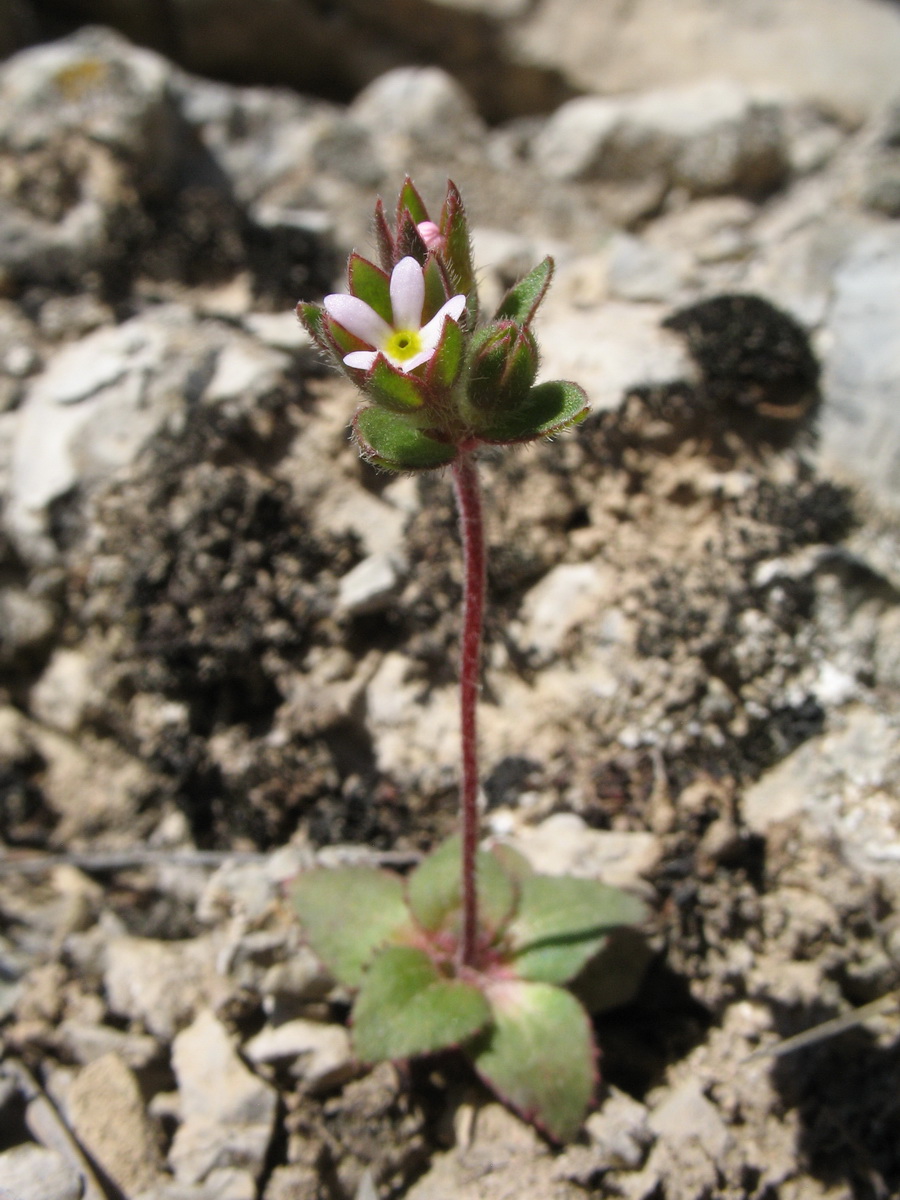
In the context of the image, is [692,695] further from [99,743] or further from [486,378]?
[99,743]

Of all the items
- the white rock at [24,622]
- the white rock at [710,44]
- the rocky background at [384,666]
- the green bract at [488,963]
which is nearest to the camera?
the green bract at [488,963]

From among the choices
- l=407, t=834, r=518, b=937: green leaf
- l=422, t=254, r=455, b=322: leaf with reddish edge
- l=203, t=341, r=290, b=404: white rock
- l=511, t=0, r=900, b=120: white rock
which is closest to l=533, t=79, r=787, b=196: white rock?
l=511, t=0, r=900, b=120: white rock

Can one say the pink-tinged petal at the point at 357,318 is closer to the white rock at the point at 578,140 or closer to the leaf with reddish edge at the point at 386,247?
the leaf with reddish edge at the point at 386,247

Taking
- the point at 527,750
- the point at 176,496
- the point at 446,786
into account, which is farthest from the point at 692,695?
the point at 176,496

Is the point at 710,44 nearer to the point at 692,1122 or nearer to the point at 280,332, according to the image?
the point at 280,332

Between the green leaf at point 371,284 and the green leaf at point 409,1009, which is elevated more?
the green leaf at point 371,284

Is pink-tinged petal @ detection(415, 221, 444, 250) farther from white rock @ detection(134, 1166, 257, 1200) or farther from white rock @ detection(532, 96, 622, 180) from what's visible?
white rock @ detection(532, 96, 622, 180)

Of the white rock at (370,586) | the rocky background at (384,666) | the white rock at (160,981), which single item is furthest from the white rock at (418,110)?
the white rock at (160,981)
